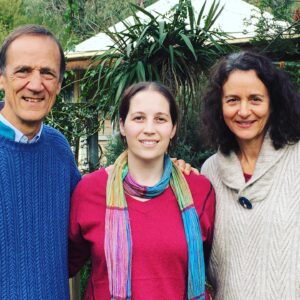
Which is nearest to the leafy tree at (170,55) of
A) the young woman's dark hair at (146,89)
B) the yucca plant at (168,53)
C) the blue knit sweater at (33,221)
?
the yucca plant at (168,53)

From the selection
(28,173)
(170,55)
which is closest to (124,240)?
(28,173)

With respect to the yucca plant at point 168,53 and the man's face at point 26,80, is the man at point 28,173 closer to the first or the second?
the man's face at point 26,80

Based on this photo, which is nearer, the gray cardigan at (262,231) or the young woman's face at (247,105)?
the gray cardigan at (262,231)

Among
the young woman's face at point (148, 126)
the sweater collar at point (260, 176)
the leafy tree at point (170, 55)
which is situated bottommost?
the sweater collar at point (260, 176)

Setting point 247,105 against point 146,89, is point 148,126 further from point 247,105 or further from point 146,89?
point 247,105

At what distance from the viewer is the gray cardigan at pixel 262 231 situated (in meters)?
2.41

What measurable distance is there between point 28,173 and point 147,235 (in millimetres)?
665

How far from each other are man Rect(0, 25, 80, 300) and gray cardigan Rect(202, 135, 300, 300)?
2.85 ft

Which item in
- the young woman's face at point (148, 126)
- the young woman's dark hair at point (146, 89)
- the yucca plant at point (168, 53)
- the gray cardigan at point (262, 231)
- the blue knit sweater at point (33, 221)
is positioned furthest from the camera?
the yucca plant at point (168, 53)

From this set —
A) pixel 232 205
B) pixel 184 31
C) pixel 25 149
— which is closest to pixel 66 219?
pixel 25 149

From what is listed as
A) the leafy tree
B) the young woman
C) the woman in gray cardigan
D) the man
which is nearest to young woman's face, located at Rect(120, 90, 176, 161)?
the young woman

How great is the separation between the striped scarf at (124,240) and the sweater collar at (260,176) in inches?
10.1

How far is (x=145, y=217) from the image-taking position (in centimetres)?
258

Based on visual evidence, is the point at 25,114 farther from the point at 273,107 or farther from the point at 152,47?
the point at 152,47
